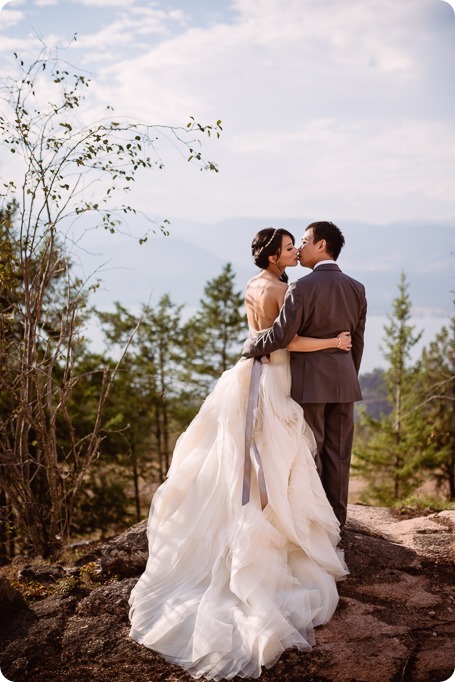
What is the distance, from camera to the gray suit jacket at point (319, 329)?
436 cm

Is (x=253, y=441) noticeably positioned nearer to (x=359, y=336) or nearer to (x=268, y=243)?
(x=359, y=336)

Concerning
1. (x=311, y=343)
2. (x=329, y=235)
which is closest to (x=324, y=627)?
(x=311, y=343)

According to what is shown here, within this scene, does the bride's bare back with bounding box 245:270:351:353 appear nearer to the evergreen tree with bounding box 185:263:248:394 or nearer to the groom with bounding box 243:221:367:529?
the groom with bounding box 243:221:367:529

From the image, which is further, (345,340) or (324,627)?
(345,340)

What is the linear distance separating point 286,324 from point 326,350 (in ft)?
1.54

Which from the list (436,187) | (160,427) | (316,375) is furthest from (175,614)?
(160,427)

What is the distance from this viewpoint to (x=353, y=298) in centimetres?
463

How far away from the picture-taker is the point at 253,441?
434 cm

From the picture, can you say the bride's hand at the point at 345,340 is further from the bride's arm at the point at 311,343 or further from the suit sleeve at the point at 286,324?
the suit sleeve at the point at 286,324

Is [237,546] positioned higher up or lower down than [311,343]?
lower down

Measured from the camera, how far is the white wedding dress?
11.6 ft

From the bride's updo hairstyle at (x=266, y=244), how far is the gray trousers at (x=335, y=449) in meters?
1.21

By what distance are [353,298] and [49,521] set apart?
4.21 meters

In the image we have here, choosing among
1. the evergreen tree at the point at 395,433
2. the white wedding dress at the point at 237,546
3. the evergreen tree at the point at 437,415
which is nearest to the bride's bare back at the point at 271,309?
Answer: the white wedding dress at the point at 237,546
